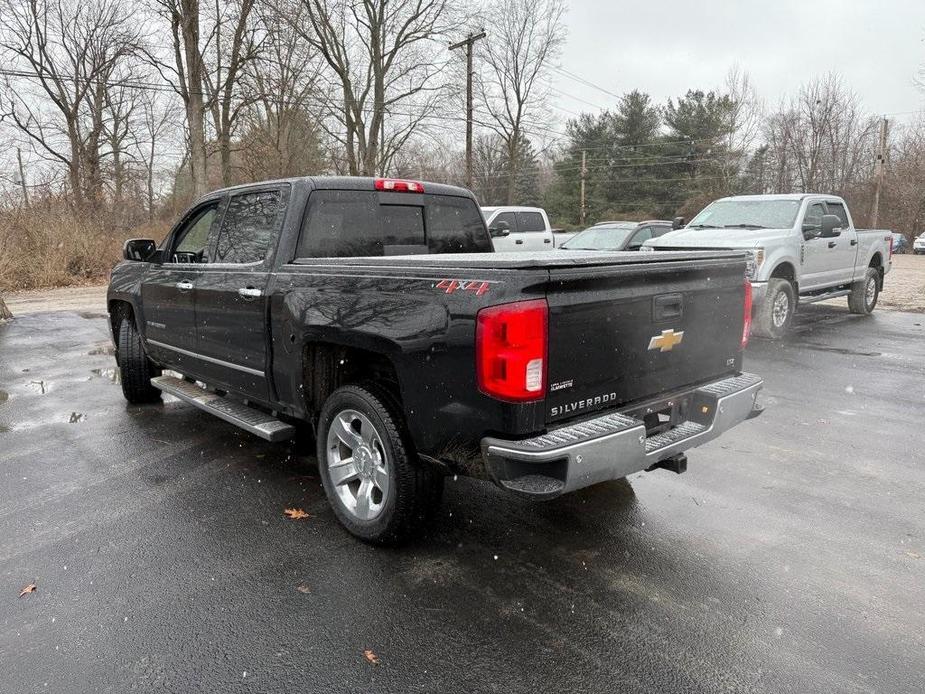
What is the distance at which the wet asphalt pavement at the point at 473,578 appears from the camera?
2.52 metres

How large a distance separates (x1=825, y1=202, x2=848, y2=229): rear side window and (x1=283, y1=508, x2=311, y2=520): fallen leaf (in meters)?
10.6

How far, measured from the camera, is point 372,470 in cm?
346

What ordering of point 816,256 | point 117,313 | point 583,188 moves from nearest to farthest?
point 117,313, point 816,256, point 583,188

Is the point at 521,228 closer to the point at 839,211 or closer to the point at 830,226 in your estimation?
the point at 839,211

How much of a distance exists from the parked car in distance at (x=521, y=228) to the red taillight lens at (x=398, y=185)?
39.2 feet

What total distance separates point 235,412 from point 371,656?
94.6 inches

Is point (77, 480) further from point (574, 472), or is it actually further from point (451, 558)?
point (574, 472)

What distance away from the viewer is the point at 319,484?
439cm

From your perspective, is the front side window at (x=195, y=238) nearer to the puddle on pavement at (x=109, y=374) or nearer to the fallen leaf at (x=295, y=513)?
the fallen leaf at (x=295, y=513)

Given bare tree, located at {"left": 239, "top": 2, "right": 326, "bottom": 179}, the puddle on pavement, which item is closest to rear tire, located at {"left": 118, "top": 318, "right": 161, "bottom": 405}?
the puddle on pavement

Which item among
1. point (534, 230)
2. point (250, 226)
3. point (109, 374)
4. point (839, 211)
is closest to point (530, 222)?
point (534, 230)

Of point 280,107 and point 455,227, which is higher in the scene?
point 280,107

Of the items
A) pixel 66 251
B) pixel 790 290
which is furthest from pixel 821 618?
pixel 66 251

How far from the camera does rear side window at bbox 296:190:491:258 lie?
4180 millimetres
